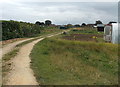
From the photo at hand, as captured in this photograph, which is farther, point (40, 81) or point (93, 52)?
point (93, 52)

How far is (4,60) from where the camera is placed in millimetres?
12133

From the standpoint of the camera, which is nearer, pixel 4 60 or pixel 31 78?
pixel 31 78

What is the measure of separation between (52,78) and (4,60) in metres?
4.77

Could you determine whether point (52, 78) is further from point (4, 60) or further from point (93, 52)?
point (93, 52)

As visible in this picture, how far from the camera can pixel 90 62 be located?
43.2ft

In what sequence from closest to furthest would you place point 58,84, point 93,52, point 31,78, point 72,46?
point 58,84, point 31,78, point 93,52, point 72,46

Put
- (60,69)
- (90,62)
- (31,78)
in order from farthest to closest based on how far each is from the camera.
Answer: (90,62) < (60,69) < (31,78)

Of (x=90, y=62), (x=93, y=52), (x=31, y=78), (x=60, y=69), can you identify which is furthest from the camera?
(x=93, y=52)

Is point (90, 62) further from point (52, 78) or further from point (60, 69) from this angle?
point (52, 78)

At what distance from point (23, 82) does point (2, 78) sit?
1.16m

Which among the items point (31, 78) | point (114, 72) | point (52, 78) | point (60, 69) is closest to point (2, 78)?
point (31, 78)

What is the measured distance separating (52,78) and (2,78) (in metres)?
2.03

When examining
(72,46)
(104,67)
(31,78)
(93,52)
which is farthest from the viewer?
(72,46)

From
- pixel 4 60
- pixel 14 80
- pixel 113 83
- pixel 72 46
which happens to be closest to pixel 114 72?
pixel 113 83
